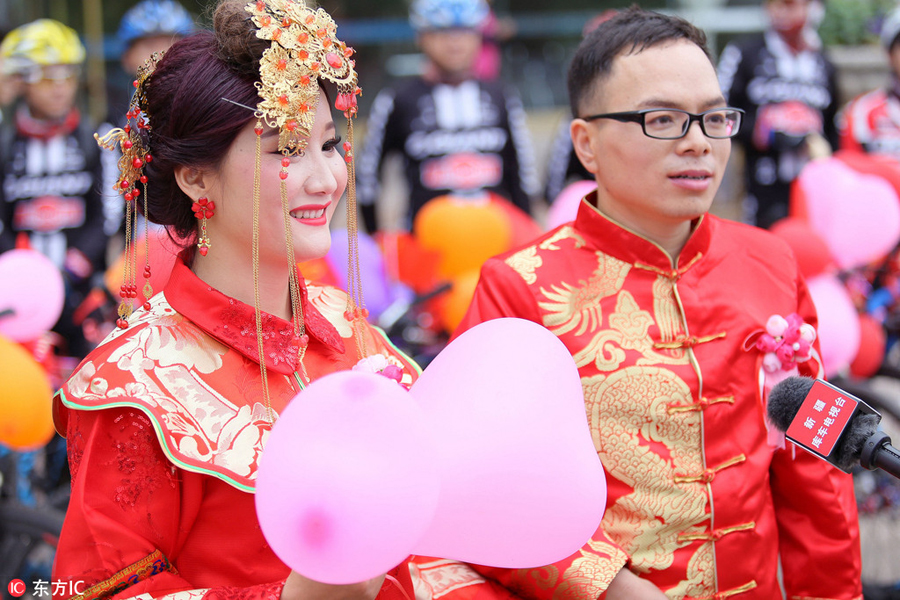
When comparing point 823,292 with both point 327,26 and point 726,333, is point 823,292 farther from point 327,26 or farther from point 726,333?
point 327,26

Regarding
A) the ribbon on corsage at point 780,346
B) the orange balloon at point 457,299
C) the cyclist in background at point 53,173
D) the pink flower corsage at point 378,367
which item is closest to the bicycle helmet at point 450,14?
the cyclist in background at point 53,173

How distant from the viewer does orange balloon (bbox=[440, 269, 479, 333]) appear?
3424 millimetres

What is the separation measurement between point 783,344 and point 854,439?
2.09ft

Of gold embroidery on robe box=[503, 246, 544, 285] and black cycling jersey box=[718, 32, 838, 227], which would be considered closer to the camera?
gold embroidery on robe box=[503, 246, 544, 285]

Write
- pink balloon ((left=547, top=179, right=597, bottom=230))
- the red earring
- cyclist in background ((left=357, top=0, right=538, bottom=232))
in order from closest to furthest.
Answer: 1. the red earring
2. pink balloon ((left=547, top=179, right=597, bottom=230))
3. cyclist in background ((left=357, top=0, right=538, bottom=232))

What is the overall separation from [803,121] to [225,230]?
4799 mm

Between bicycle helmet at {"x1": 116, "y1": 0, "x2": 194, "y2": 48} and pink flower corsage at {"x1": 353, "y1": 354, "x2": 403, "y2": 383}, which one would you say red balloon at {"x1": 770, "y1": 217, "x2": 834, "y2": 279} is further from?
bicycle helmet at {"x1": 116, "y1": 0, "x2": 194, "y2": 48}

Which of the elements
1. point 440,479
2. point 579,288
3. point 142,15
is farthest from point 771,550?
point 142,15

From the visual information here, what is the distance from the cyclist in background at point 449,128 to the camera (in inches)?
211

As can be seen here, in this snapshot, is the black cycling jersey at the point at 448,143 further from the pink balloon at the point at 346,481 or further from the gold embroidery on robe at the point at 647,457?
the pink balloon at the point at 346,481

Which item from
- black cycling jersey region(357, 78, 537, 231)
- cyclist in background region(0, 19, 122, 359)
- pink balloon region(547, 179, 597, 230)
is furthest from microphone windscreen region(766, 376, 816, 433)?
cyclist in background region(0, 19, 122, 359)

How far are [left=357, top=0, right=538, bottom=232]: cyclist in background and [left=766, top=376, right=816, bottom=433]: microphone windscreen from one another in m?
3.82

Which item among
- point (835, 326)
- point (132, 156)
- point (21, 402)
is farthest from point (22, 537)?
point (835, 326)

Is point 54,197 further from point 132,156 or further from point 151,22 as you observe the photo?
point 132,156
